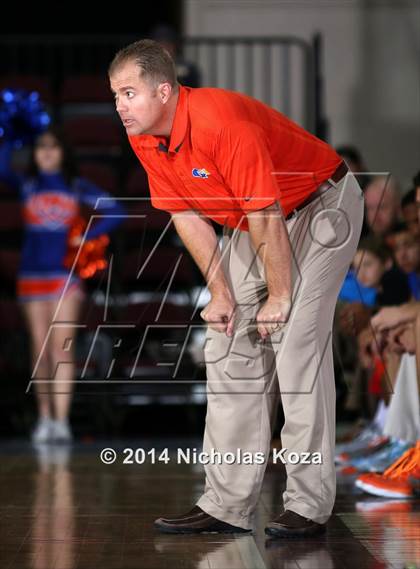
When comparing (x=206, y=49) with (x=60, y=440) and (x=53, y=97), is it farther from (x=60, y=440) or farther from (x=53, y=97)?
(x=60, y=440)

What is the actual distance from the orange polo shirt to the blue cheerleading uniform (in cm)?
323

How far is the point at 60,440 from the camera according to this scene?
20.9 feet

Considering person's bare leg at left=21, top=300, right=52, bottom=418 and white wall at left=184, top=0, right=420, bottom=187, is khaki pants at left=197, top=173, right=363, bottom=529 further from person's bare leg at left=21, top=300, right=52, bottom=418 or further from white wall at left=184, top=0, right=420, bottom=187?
white wall at left=184, top=0, right=420, bottom=187

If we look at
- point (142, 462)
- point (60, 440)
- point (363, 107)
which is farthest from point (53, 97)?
point (142, 462)

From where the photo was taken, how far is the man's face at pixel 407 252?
16.7 feet

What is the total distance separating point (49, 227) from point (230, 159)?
12.1 ft

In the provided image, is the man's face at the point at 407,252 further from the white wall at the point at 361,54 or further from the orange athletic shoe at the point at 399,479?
the white wall at the point at 361,54

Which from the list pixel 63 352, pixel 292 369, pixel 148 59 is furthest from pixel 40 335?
pixel 148 59

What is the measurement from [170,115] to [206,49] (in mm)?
6706

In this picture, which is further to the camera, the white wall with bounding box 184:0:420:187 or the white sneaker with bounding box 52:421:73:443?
the white wall with bounding box 184:0:420:187

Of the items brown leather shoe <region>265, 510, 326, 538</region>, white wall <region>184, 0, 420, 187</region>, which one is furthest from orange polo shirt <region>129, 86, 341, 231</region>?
white wall <region>184, 0, 420, 187</region>

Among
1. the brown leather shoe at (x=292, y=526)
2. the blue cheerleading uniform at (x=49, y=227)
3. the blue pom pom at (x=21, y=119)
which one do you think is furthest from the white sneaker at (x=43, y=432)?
the brown leather shoe at (x=292, y=526)

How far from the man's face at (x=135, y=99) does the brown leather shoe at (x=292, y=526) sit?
3.88 feet

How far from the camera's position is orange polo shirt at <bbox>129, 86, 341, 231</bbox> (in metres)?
3.22
